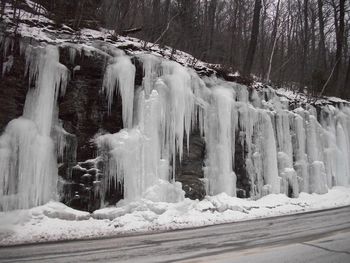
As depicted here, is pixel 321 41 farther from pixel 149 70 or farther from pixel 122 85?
Result: pixel 122 85

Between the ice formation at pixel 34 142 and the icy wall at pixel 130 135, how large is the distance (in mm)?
25

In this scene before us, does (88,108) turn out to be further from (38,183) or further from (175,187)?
(175,187)

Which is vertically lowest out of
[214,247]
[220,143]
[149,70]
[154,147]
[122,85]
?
[214,247]

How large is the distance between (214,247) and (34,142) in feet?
18.3

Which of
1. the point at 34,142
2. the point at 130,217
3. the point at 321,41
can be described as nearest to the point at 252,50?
the point at 321,41

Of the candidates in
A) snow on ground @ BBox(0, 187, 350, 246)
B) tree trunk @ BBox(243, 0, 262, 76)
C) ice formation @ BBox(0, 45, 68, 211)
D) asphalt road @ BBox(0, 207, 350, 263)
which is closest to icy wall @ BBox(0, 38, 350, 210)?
ice formation @ BBox(0, 45, 68, 211)

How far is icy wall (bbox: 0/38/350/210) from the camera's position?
967cm

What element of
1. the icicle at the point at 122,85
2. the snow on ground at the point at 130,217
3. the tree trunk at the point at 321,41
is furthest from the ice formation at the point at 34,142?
the tree trunk at the point at 321,41

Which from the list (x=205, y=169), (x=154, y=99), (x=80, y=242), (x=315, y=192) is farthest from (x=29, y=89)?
(x=315, y=192)

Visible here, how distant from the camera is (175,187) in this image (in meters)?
11.5

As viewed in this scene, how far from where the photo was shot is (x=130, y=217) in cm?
985

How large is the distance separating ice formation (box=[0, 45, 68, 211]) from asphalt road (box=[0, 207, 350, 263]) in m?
2.25

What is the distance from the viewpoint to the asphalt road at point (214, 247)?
559cm

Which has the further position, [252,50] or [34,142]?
[252,50]
